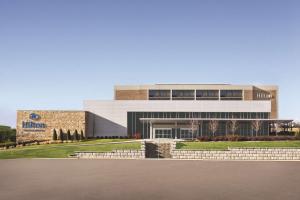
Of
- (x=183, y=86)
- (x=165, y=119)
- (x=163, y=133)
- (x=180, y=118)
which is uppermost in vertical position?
(x=183, y=86)

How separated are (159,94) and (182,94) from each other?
217 inches

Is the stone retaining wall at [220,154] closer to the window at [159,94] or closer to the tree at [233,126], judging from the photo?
the tree at [233,126]

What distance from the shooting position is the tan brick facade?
6650cm

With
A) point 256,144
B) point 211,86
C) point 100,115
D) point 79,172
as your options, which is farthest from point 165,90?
point 79,172

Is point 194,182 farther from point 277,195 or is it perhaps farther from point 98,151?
point 98,151

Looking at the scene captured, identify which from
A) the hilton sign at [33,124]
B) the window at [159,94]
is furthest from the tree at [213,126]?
the hilton sign at [33,124]

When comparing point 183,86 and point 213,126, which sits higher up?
point 183,86

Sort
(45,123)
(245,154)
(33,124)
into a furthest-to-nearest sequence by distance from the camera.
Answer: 1. (45,123)
2. (33,124)
3. (245,154)

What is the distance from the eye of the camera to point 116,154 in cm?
4012

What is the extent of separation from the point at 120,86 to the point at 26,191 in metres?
71.7

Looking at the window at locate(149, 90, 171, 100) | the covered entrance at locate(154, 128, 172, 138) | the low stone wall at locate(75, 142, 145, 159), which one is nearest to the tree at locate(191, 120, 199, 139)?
the covered entrance at locate(154, 128, 172, 138)

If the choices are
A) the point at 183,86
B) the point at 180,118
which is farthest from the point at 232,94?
the point at 180,118

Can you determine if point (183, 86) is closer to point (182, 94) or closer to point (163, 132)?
point (182, 94)

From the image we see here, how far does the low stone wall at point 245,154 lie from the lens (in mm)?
39219
